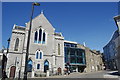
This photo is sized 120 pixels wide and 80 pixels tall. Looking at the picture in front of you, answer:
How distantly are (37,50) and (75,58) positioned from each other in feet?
51.5

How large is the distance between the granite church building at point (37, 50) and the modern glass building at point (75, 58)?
5.65 m

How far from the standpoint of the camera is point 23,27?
3656 cm

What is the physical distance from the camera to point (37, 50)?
3319cm

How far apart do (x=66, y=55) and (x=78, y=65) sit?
619 centimetres

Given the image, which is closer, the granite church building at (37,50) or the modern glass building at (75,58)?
the granite church building at (37,50)

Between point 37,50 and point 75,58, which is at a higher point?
point 37,50

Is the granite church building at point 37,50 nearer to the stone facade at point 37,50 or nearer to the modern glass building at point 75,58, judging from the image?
the stone facade at point 37,50

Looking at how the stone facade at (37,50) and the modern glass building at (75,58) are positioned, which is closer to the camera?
the stone facade at (37,50)

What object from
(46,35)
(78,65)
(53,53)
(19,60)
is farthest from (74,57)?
(19,60)

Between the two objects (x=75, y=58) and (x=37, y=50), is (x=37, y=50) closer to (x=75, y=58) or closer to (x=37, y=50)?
(x=37, y=50)

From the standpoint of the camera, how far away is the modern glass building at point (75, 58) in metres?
41.3

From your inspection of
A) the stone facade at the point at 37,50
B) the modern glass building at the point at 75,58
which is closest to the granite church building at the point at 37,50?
the stone facade at the point at 37,50

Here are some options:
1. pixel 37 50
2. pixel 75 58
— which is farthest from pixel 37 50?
pixel 75 58

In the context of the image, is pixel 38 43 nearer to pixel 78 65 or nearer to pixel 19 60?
pixel 19 60
